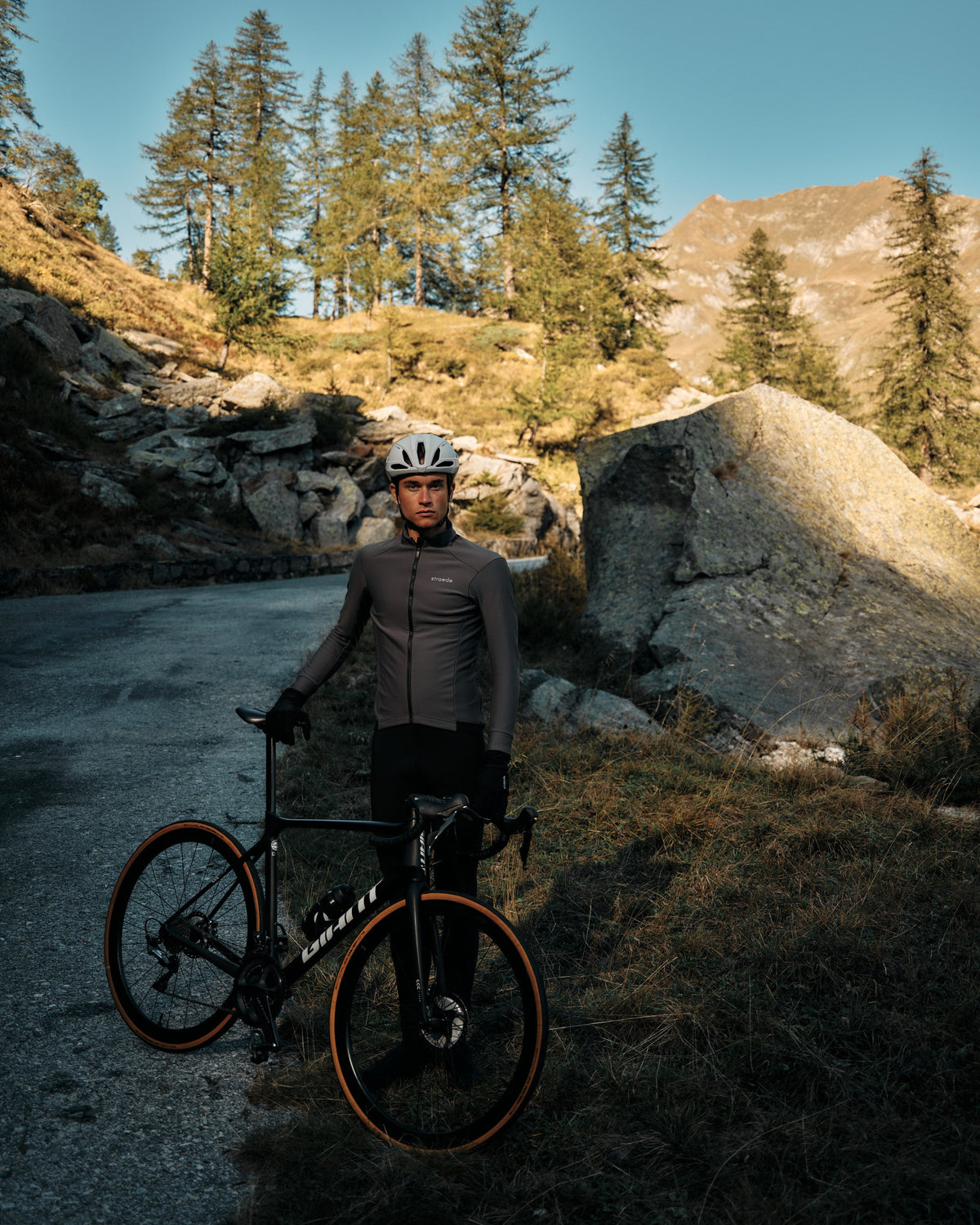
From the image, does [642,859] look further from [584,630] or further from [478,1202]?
[584,630]

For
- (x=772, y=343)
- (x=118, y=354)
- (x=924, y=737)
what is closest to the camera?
(x=924, y=737)

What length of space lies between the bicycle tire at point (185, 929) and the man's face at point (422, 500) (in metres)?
1.28

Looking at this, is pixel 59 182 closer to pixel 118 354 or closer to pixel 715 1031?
pixel 118 354

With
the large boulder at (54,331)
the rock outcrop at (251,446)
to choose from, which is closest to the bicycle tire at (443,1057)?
the rock outcrop at (251,446)

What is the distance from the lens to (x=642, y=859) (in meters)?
4.50

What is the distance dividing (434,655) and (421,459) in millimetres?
662

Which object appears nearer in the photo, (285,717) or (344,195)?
(285,717)

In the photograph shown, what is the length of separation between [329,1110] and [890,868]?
2.83 metres

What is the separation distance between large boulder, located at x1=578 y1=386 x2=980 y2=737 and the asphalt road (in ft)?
11.7

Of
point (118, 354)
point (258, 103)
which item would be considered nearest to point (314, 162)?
point (258, 103)

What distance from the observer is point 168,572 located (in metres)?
15.3

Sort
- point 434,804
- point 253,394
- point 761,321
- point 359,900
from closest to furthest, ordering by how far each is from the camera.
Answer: point 434,804 → point 359,900 → point 253,394 → point 761,321

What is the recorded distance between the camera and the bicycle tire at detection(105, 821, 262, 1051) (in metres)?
2.94

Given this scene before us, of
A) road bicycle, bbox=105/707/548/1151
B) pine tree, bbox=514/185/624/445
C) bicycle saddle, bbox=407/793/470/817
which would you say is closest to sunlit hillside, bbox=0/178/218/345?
pine tree, bbox=514/185/624/445
